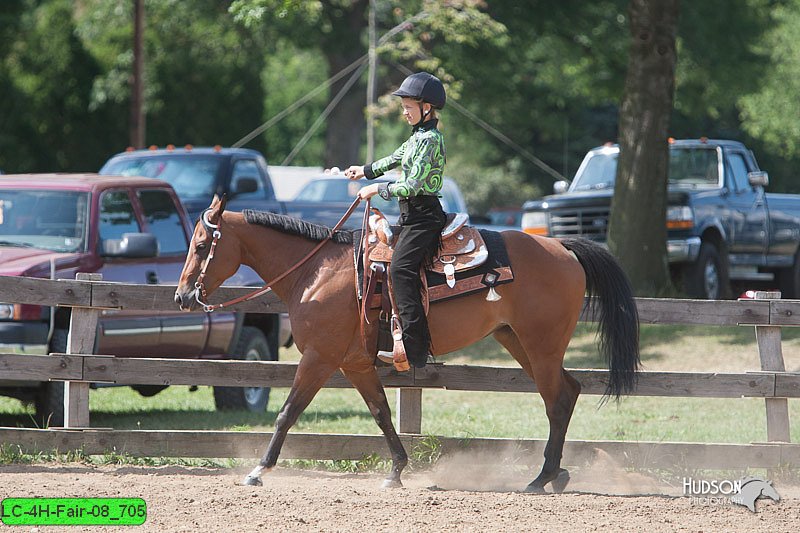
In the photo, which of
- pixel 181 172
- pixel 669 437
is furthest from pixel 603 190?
pixel 669 437

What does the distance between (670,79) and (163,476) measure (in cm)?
1130

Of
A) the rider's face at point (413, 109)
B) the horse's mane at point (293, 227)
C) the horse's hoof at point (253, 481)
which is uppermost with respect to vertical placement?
the rider's face at point (413, 109)

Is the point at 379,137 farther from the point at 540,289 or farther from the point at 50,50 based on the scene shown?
the point at 540,289

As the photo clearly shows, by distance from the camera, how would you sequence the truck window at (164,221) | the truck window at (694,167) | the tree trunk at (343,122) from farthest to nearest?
the tree trunk at (343,122) < the truck window at (694,167) < the truck window at (164,221)

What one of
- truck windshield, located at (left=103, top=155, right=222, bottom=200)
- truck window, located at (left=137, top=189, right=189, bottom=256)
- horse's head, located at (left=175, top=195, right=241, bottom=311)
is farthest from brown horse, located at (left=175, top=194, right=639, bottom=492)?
truck windshield, located at (left=103, top=155, right=222, bottom=200)

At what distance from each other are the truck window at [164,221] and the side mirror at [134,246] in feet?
3.25

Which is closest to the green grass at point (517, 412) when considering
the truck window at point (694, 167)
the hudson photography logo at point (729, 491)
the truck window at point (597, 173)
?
the hudson photography logo at point (729, 491)

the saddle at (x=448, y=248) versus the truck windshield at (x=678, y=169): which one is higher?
A: the truck windshield at (x=678, y=169)

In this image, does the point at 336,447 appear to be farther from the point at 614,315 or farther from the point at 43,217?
the point at 43,217

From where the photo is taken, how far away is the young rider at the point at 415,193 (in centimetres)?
718

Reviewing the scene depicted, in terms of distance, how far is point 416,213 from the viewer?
732 cm

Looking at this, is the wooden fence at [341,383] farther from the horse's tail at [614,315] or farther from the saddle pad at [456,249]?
the saddle pad at [456,249]

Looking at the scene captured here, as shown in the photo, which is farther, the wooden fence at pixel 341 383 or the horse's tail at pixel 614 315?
the wooden fence at pixel 341 383

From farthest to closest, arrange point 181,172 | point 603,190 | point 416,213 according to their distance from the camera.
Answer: point 603,190
point 181,172
point 416,213
